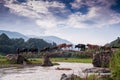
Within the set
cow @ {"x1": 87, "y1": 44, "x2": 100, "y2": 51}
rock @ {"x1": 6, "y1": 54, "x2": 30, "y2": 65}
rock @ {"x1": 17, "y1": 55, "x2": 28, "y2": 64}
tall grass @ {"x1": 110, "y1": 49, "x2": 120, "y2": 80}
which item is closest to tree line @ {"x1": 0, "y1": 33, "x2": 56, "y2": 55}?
rock @ {"x1": 6, "y1": 54, "x2": 30, "y2": 65}

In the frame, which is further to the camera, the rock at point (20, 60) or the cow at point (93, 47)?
the rock at point (20, 60)

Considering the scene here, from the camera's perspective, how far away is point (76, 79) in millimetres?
25594

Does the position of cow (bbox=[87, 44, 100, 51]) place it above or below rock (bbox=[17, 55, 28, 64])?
above

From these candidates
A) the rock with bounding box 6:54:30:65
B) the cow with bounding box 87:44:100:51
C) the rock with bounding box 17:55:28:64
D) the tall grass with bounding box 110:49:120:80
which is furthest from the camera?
the rock with bounding box 17:55:28:64

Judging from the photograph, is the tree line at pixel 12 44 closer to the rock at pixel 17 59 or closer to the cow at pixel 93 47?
the rock at pixel 17 59

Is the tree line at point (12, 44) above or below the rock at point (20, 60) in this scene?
above

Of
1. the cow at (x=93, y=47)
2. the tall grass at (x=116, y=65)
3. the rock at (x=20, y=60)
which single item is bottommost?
the tall grass at (x=116, y=65)

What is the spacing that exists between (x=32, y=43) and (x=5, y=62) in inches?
3721

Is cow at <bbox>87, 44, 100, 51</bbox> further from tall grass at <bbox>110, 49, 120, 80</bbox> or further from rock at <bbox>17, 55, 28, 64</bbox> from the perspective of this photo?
tall grass at <bbox>110, 49, 120, 80</bbox>

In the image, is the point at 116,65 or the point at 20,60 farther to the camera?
the point at 20,60

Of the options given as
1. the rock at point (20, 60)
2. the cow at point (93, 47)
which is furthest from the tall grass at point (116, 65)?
the rock at point (20, 60)

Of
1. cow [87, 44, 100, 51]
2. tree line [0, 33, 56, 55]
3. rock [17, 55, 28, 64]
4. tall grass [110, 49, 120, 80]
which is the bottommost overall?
tall grass [110, 49, 120, 80]

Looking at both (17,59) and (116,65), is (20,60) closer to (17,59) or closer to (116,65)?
(17,59)

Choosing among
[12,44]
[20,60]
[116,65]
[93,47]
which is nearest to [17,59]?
[20,60]
